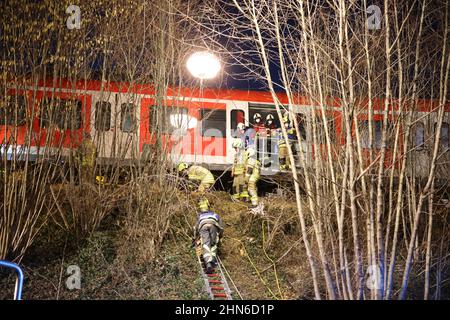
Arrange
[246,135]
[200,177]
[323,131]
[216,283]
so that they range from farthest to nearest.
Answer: [246,135] < [200,177] < [323,131] < [216,283]

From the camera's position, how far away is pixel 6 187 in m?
7.59

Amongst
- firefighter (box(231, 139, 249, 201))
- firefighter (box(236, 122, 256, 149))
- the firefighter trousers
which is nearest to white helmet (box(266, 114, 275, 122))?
firefighter (box(236, 122, 256, 149))

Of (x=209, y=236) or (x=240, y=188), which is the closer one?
(x=209, y=236)

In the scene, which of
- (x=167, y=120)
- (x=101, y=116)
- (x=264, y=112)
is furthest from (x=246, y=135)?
(x=101, y=116)

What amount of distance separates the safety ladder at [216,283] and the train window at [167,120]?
250cm

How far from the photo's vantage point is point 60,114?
335 inches

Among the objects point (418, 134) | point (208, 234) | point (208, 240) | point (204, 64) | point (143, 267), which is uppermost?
point (204, 64)

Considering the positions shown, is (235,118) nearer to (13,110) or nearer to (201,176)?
(201,176)

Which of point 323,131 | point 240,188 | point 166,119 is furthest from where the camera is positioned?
point 240,188

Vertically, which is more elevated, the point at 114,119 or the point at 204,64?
the point at 204,64

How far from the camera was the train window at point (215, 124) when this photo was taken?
12367 millimetres

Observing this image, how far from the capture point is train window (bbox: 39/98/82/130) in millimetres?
7922

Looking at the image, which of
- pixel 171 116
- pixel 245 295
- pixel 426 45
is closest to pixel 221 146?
pixel 171 116

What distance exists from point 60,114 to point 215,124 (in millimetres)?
4863
